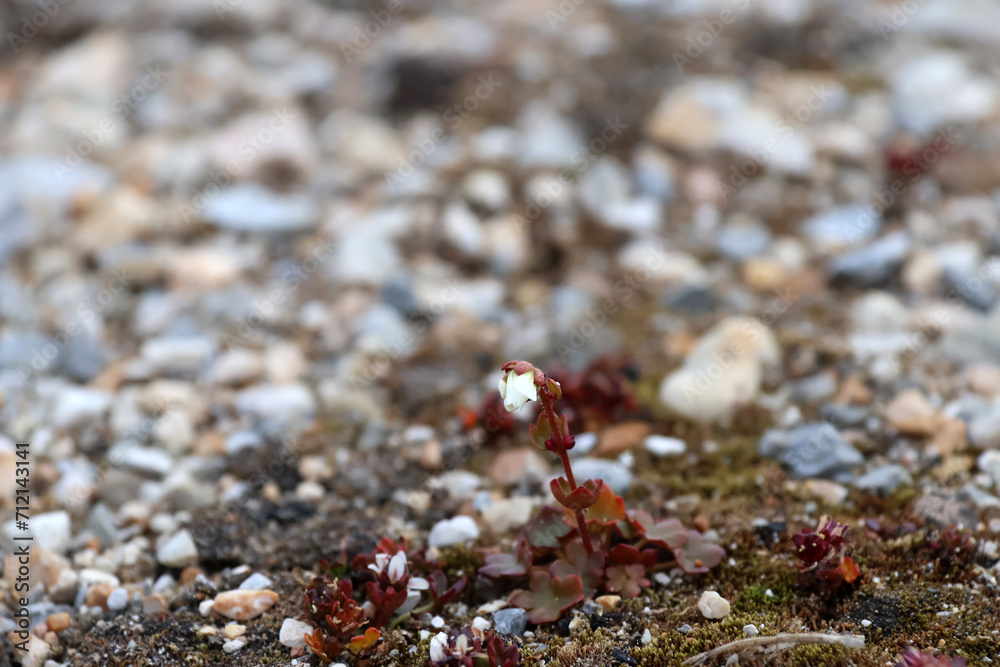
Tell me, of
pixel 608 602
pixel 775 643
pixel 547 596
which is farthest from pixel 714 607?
pixel 547 596

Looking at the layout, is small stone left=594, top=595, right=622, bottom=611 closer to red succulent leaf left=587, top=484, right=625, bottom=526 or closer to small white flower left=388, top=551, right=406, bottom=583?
red succulent leaf left=587, top=484, right=625, bottom=526

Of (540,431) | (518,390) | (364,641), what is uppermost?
(518,390)

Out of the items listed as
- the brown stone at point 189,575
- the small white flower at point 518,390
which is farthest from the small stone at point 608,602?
the brown stone at point 189,575

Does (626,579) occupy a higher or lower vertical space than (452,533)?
higher

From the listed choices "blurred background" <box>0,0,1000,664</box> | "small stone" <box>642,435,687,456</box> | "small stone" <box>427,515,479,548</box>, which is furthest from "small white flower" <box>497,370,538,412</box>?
"small stone" <box>642,435,687,456</box>

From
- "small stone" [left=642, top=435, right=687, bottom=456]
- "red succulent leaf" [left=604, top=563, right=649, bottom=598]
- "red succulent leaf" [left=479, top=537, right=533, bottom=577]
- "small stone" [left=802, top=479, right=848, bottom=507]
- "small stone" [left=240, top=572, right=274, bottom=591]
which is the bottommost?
"small stone" [left=642, top=435, right=687, bottom=456]

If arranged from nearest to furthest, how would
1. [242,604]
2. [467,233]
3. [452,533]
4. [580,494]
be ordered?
1. [580,494]
2. [242,604]
3. [452,533]
4. [467,233]

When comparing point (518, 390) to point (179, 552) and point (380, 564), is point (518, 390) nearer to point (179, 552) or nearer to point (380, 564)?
point (380, 564)

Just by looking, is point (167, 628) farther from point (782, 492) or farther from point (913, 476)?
point (913, 476)
